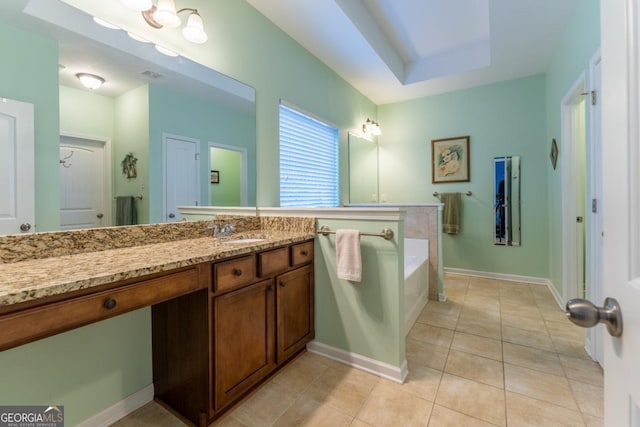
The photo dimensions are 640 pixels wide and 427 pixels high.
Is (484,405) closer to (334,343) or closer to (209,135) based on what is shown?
(334,343)

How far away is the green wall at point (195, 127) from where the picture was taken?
1.60 meters

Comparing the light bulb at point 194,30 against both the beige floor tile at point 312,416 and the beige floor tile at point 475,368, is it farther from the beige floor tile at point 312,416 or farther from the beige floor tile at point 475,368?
the beige floor tile at point 475,368

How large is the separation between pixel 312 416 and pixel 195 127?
5.87 feet

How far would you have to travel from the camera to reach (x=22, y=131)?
1121 mm

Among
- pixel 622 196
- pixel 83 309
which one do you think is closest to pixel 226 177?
pixel 83 309

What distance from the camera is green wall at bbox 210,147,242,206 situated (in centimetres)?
197

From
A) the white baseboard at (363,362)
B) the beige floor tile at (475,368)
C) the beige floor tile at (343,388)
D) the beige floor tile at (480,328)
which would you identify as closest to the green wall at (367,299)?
the white baseboard at (363,362)

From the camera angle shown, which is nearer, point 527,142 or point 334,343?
point 334,343

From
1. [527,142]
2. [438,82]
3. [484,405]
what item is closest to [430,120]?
[438,82]

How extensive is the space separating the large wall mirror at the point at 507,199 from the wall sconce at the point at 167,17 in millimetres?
3632

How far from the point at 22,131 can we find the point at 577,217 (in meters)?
3.76

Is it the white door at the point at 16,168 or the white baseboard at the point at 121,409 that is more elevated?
the white door at the point at 16,168

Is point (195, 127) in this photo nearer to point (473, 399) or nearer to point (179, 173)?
point (179, 173)

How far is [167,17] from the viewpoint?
155 cm
